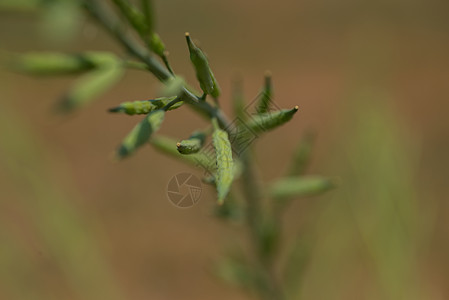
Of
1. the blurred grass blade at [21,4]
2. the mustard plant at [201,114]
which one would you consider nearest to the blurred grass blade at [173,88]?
the mustard plant at [201,114]

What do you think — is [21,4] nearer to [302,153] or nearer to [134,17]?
[134,17]

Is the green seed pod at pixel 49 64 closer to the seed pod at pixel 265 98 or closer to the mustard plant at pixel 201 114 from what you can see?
the mustard plant at pixel 201 114

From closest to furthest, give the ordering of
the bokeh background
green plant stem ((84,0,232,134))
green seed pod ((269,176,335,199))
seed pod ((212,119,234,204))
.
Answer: seed pod ((212,119,234,204)) → green plant stem ((84,0,232,134)) → green seed pod ((269,176,335,199)) → the bokeh background

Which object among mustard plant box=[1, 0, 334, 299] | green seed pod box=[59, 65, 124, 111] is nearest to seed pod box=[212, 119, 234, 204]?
mustard plant box=[1, 0, 334, 299]

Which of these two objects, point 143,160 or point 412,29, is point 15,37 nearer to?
point 143,160

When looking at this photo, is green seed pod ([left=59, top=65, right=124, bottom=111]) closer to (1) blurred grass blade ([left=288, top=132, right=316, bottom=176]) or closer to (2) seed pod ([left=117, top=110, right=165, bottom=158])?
(2) seed pod ([left=117, top=110, right=165, bottom=158])

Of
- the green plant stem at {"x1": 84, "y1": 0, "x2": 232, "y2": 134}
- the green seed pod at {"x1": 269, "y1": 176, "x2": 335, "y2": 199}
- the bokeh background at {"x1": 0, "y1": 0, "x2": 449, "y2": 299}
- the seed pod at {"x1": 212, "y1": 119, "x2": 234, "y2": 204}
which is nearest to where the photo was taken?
the seed pod at {"x1": 212, "y1": 119, "x2": 234, "y2": 204}
